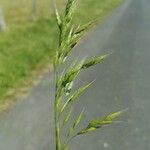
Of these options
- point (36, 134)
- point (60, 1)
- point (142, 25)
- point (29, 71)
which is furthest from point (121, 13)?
point (36, 134)

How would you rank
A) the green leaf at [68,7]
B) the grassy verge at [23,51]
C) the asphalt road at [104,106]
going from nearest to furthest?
1. the green leaf at [68,7]
2. the asphalt road at [104,106]
3. the grassy verge at [23,51]

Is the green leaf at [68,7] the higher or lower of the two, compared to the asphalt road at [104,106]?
higher

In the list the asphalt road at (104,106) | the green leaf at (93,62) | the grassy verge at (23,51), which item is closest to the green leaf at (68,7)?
the green leaf at (93,62)

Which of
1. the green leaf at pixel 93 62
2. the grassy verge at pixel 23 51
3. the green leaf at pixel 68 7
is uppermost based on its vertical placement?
the green leaf at pixel 68 7

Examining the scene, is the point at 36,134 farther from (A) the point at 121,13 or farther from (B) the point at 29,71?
(A) the point at 121,13

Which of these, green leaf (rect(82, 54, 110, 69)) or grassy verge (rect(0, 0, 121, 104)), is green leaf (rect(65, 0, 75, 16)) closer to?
green leaf (rect(82, 54, 110, 69))

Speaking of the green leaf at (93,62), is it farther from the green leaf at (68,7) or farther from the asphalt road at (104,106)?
the asphalt road at (104,106)
